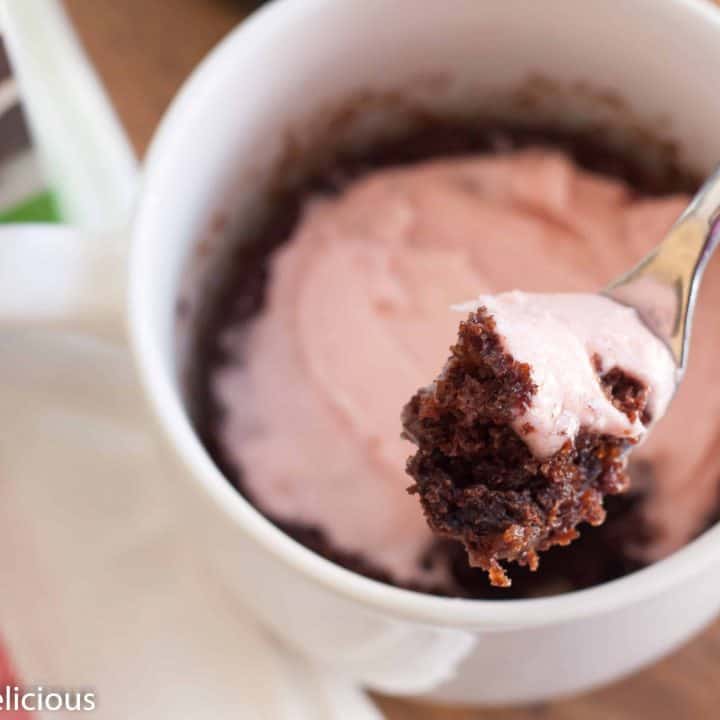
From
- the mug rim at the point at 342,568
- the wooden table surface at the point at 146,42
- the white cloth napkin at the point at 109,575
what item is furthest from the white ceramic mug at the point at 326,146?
the wooden table surface at the point at 146,42

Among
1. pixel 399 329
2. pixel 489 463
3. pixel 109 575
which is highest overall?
pixel 489 463

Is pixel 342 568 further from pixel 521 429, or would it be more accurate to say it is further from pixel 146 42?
pixel 146 42

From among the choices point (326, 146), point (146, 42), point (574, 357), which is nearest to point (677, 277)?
point (574, 357)

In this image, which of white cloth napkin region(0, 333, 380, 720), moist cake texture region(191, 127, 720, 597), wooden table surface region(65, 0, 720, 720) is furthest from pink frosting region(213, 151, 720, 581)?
wooden table surface region(65, 0, 720, 720)

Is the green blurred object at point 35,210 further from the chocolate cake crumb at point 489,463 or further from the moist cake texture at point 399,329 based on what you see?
the chocolate cake crumb at point 489,463

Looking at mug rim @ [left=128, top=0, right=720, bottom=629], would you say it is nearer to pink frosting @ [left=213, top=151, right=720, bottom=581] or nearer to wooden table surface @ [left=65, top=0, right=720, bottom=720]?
pink frosting @ [left=213, top=151, right=720, bottom=581]

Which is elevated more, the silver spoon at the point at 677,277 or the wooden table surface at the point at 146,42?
the silver spoon at the point at 677,277

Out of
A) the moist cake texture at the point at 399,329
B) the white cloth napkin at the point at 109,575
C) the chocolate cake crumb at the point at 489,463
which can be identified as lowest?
the white cloth napkin at the point at 109,575
